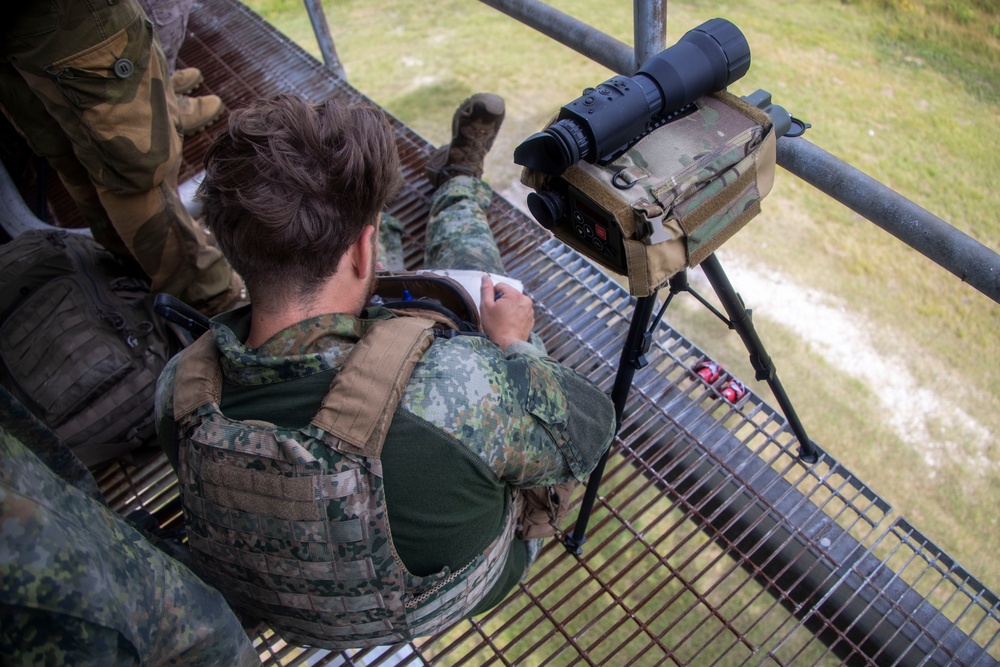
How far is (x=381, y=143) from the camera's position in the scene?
135 cm

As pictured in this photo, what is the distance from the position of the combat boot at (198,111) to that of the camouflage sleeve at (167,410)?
225 cm

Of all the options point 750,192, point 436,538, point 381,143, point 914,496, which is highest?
point 381,143

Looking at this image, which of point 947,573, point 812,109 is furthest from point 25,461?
point 812,109

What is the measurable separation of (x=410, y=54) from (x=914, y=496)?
4.97 metres

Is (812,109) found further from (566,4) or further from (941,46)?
(566,4)

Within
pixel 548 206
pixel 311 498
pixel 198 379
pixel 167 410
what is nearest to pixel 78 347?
pixel 167 410

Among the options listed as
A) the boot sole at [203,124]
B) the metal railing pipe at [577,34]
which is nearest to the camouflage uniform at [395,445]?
the metal railing pipe at [577,34]

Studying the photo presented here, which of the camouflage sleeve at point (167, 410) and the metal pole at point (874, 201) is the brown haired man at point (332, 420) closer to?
Result: the camouflage sleeve at point (167, 410)

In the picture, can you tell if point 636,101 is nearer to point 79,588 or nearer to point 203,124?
point 79,588

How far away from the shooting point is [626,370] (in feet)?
5.62

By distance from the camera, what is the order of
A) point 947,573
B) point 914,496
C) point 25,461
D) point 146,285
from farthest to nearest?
point 914,496 < point 146,285 < point 947,573 < point 25,461

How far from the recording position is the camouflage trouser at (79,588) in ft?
2.72

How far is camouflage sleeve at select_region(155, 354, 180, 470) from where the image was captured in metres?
1.31

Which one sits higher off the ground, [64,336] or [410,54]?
[64,336]
